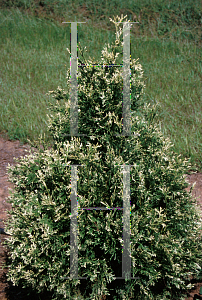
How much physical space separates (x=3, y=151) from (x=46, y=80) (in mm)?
4073

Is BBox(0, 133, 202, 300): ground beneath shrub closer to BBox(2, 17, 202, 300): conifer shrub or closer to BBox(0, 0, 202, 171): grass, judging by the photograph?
BBox(0, 0, 202, 171): grass

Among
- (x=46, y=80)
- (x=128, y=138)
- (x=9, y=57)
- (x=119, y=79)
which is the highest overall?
(x=9, y=57)

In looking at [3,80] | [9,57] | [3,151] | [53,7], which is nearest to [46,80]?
[3,80]

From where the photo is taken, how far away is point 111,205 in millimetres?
3289

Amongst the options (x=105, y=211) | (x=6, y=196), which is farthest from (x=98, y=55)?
(x=105, y=211)

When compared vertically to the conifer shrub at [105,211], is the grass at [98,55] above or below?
above

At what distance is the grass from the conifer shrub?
362 cm

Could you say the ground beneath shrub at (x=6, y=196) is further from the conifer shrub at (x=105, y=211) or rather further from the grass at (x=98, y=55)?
the conifer shrub at (x=105, y=211)

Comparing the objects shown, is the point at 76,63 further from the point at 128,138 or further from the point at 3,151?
the point at 3,151

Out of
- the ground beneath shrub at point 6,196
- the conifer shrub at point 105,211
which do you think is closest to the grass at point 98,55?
the ground beneath shrub at point 6,196

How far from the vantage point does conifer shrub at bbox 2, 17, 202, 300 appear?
10.8 feet

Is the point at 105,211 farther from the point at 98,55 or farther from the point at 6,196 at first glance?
the point at 98,55

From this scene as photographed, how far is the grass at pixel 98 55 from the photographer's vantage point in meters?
8.62

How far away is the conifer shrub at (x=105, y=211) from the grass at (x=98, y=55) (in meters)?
3.62
